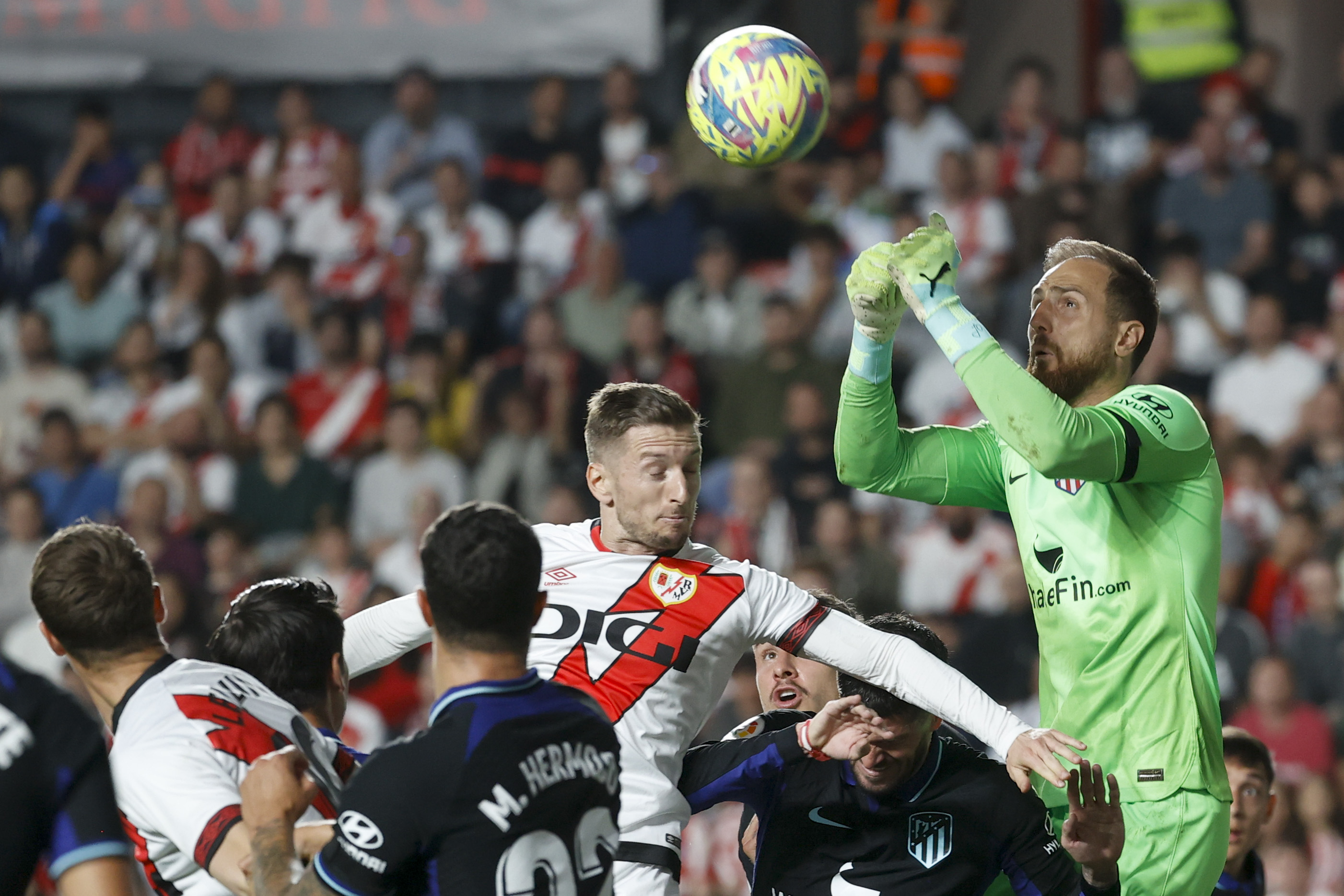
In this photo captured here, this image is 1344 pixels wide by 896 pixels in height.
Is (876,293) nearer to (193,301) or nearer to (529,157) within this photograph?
(529,157)

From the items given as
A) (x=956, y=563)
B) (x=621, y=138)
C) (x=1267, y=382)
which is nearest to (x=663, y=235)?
(x=621, y=138)

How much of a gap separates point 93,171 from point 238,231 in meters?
1.58

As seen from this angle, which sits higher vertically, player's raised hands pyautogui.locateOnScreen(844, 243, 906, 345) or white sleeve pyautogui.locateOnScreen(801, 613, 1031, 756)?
player's raised hands pyautogui.locateOnScreen(844, 243, 906, 345)

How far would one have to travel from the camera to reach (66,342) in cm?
1310

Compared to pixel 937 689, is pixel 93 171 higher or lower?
higher

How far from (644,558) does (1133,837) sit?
1480 millimetres

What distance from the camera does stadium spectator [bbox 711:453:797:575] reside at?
10.3 metres

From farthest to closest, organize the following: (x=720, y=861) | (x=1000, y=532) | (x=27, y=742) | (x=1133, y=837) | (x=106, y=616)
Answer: (x=1000, y=532), (x=720, y=861), (x=1133, y=837), (x=106, y=616), (x=27, y=742)

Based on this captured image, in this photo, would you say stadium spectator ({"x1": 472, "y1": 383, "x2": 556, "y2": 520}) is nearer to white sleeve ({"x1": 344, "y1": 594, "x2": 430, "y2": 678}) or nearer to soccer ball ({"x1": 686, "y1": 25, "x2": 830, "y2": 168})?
soccer ball ({"x1": 686, "y1": 25, "x2": 830, "y2": 168})

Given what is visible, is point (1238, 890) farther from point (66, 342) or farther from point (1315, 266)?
point (66, 342)

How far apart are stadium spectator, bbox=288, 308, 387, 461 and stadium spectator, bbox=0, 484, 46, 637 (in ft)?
6.29

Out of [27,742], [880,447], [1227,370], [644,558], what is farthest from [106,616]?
[1227,370]

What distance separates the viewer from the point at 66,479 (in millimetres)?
11898

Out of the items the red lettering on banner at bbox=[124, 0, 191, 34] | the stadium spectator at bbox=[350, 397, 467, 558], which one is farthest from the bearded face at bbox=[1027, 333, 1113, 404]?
the red lettering on banner at bbox=[124, 0, 191, 34]
